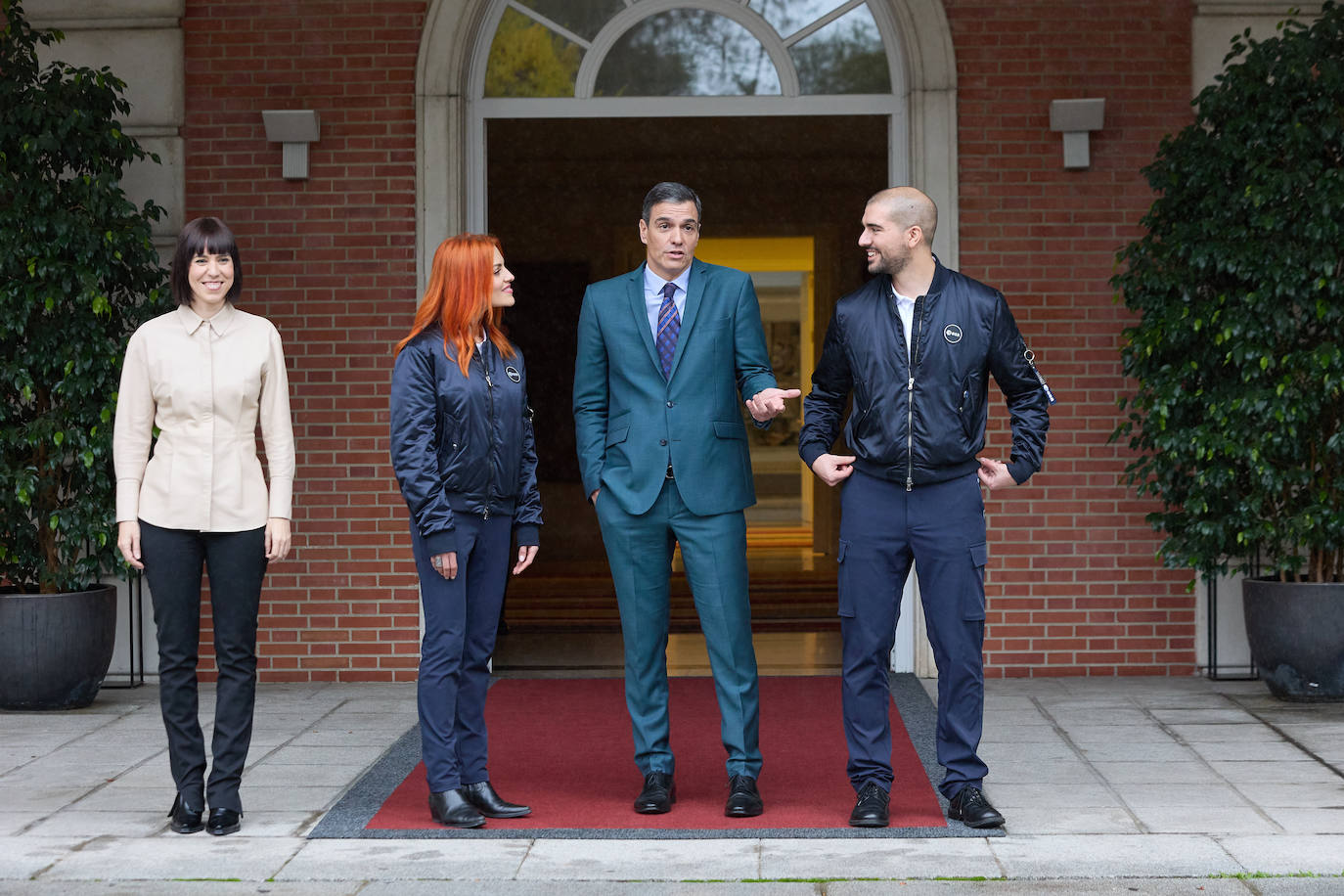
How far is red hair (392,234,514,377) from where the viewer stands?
3.99m

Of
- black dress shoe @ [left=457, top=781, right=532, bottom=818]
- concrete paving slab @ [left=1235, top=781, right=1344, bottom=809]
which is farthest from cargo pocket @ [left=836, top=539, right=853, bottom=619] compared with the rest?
concrete paving slab @ [left=1235, top=781, right=1344, bottom=809]

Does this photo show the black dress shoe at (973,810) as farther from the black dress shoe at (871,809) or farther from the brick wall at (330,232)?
the brick wall at (330,232)

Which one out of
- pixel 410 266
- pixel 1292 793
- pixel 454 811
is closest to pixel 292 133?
pixel 410 266

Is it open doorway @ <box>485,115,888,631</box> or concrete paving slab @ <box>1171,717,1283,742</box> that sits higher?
open doorway @ <box>485,115,888,631</box>

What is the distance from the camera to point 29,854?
3.77m

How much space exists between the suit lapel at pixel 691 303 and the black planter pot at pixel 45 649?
3014 millimetres

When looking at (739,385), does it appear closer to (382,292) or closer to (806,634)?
(382,292)

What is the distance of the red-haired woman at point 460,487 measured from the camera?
389 cm

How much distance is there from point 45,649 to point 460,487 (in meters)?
2.65

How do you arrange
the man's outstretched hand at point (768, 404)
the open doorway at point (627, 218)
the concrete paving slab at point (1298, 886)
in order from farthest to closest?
the open doorway at point (627, 218) < the man's outstretched hand at point (768, 404) < the concrete paving slab at point (1298, 886)

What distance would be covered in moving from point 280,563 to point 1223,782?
13.0 ft

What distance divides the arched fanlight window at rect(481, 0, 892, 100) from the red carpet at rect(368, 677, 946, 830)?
8.75 ft

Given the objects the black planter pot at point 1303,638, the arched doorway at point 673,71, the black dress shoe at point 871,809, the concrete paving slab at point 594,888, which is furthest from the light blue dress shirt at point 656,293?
the black planter pot at point 1303,638

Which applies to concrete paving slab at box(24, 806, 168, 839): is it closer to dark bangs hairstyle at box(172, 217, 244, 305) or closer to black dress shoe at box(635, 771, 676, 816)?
black dress shoe at box(635, 771, 676, 816)
